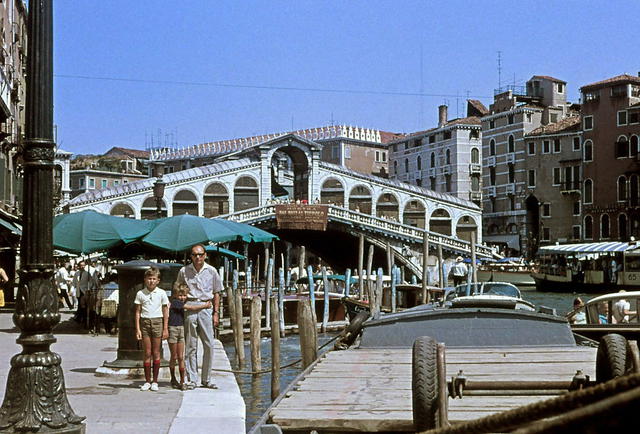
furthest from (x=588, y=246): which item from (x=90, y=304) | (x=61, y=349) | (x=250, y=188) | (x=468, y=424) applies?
(x=468, y=424)

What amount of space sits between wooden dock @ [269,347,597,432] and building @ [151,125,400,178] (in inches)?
2624

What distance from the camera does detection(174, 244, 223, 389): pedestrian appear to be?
912cm

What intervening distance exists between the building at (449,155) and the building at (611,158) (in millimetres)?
13353

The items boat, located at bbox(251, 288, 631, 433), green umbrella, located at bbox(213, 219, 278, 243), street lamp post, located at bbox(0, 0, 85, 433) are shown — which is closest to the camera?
boat, located at bbox(251, 288, 631, 433)

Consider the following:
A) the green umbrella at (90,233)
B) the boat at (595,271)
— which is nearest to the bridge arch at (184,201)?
A: the boat at (595,271)

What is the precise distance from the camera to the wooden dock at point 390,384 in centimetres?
473

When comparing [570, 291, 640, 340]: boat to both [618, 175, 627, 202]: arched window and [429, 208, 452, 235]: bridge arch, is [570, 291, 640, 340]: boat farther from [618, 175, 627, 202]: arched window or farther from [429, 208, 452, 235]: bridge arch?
[429, 208, 452, 235]: bridge arch

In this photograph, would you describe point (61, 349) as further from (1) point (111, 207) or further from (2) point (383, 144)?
(2) point (383, 144)

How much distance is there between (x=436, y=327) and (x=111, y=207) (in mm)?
44072

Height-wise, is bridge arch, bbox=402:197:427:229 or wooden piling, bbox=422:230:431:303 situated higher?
bridge arch, bbox=402:197:427:229

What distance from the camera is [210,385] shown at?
939cm

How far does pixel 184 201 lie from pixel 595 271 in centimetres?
2362

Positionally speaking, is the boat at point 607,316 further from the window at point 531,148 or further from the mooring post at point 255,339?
the window at point 531,148

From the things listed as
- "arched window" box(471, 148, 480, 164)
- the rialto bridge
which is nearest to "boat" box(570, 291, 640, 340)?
the rialto bridge
